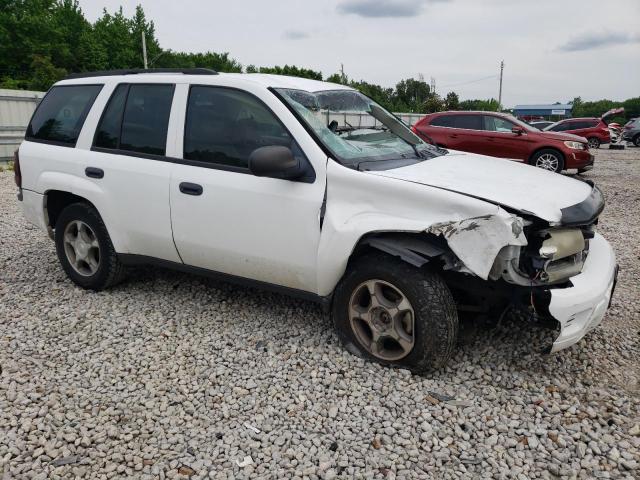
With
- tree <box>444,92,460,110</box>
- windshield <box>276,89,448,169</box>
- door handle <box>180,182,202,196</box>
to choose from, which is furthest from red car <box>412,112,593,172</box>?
tree <box>444,92,460,110</box>

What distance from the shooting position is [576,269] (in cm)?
310

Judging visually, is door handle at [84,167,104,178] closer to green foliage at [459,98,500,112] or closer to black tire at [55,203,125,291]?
black tire at [55,203,125,291]

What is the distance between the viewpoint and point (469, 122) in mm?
12344

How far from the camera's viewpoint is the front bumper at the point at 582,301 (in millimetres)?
2846

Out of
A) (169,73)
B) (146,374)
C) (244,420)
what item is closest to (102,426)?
(146,374)

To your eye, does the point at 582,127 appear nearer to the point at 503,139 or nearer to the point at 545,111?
the point at 503,139

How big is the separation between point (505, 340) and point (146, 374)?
2.44 meters

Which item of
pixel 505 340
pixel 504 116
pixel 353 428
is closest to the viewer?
pixel 353 428

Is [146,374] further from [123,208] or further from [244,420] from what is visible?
[123,208]

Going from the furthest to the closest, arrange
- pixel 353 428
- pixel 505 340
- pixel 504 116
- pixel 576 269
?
pixel 504 116 → pixel 505 340 → pixel 576 269 → pixel 353 428

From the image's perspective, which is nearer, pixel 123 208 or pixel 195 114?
pixel 195 114

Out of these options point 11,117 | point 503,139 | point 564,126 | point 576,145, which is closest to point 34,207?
point 503,139

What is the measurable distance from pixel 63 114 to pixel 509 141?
33.4ft

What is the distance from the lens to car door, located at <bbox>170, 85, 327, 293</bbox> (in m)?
3.33
